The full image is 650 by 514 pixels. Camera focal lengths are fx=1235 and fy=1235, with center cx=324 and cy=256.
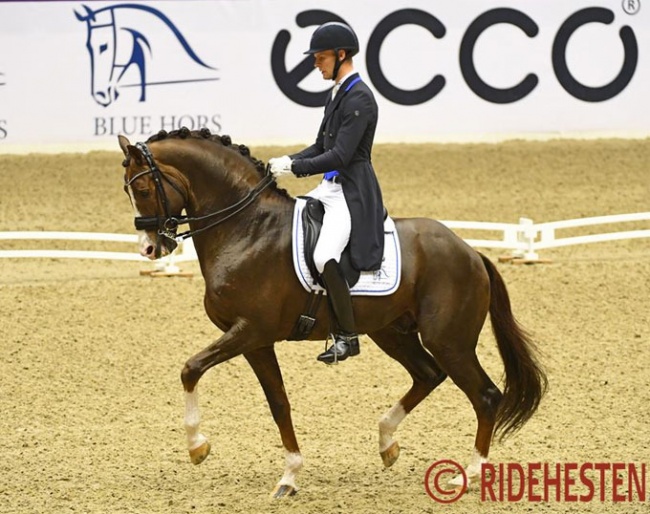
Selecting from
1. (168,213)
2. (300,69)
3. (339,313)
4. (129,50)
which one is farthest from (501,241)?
(168,213)

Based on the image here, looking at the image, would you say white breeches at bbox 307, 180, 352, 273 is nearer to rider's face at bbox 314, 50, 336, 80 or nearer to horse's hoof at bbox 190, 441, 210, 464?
rider's face at bbox 314, 50, 336, 80

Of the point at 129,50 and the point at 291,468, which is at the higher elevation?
the point at 291,468

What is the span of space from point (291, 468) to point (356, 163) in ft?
5.12

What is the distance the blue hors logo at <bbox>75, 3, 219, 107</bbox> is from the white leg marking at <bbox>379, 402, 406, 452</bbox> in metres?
7.72

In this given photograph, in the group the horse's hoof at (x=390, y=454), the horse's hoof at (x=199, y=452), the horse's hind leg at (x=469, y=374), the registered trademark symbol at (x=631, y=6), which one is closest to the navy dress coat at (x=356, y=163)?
the horse's hind leg at (x=469, y=374)

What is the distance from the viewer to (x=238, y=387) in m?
8.32

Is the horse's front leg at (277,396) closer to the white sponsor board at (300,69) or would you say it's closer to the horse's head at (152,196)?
the horse's head at (152,196)

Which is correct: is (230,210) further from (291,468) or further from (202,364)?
(291,468)

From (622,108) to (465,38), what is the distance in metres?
2.02

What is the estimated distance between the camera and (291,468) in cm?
620

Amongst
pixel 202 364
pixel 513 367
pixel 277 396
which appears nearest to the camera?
pixel 202 364

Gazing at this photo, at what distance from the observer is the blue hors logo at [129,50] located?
1338cm

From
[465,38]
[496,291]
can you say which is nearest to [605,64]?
[465,38]

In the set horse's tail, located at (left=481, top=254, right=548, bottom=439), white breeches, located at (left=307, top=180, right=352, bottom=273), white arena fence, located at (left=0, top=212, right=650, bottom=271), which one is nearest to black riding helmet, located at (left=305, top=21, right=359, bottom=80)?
white breeches, located at (left=307, top=180, right=352, bottom=273)
